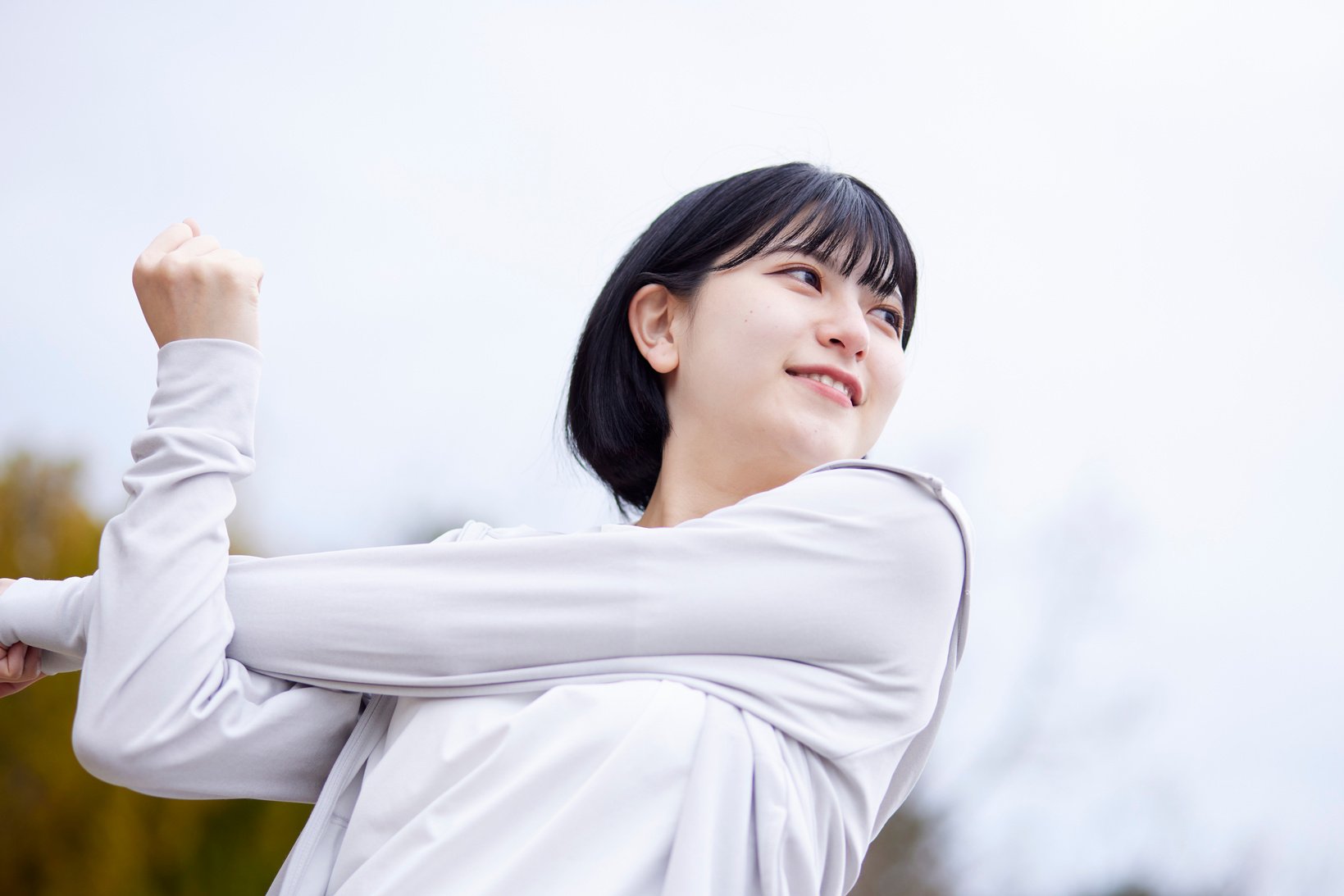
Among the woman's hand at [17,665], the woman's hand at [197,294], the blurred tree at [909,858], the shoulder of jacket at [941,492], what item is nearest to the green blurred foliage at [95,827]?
the blurred tree at [909,858]

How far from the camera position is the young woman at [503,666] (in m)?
0.74

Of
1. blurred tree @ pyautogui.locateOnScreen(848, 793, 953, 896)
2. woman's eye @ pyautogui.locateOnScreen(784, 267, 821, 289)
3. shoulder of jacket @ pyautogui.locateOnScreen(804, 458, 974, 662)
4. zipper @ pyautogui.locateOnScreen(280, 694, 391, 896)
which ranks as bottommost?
blurred tree @ pyautogui.locateOnScreen(848, 793, 953, 896)

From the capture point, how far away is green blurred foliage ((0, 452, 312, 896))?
2490mm

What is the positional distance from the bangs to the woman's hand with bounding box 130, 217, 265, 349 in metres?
0.40

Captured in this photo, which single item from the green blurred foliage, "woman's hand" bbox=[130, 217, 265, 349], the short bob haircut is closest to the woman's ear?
the short bob haircut

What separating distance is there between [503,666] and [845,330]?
1.30 feet

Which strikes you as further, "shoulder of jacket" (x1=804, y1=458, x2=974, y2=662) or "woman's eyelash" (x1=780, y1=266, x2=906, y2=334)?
"woman's eyelash" (x1=780, y1=266, x2=906, y2=334)

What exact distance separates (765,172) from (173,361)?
1.74 ft

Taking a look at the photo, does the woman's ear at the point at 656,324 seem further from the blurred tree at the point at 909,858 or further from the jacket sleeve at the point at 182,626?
the blurred tree at the point at 909,858

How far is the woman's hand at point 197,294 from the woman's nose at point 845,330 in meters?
0.44

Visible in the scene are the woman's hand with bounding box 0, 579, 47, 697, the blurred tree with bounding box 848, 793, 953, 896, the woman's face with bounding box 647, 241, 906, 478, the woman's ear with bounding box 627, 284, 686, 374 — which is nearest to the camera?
the woman's hand with bounding box 0, 579, 47, 697

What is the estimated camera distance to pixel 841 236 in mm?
1003

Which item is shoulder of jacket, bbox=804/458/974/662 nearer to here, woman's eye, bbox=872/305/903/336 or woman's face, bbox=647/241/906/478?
woman's face, bbox=647/241/906/478

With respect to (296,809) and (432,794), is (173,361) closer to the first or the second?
(432,794)
